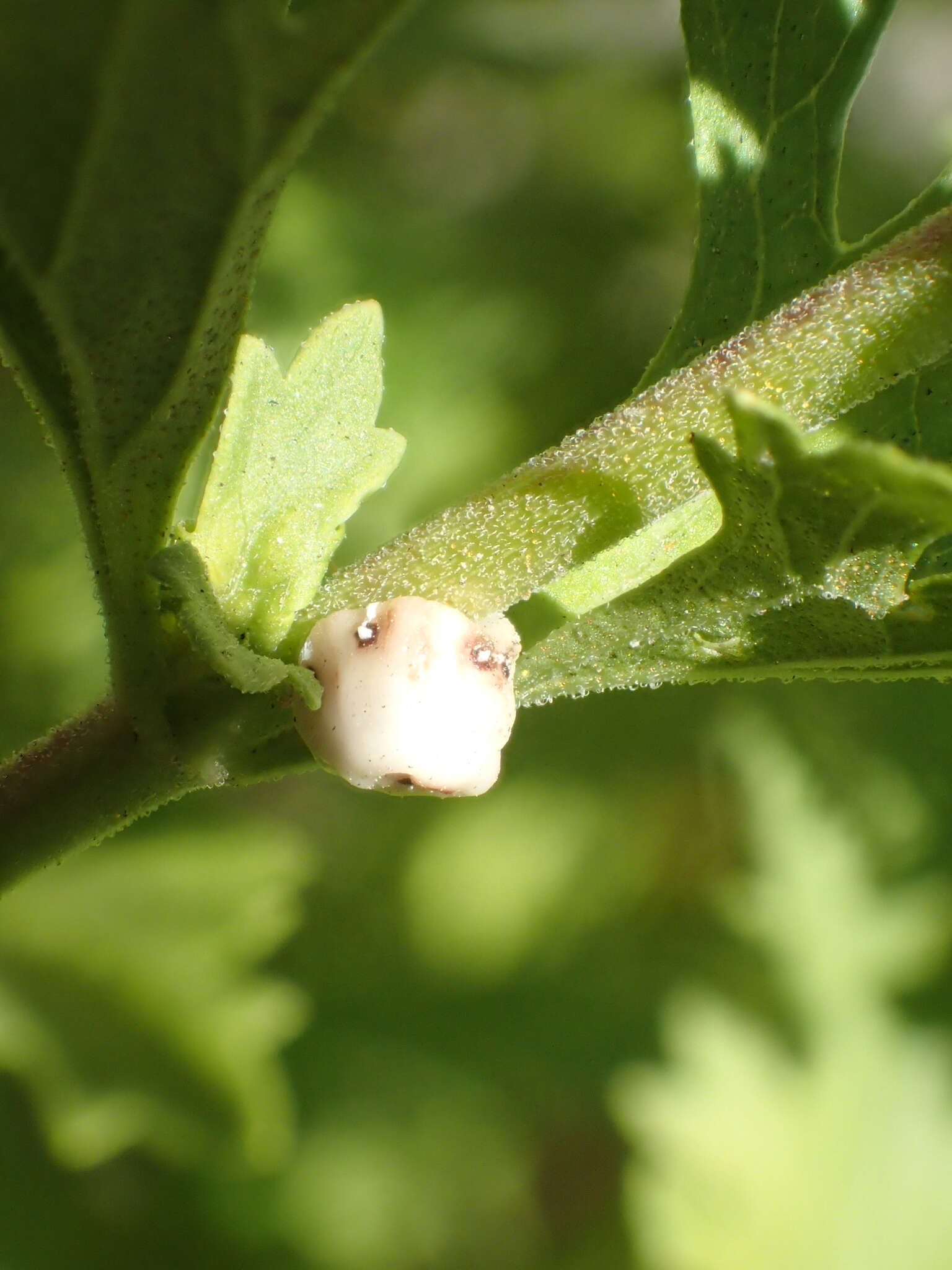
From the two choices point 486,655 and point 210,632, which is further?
point 486,655

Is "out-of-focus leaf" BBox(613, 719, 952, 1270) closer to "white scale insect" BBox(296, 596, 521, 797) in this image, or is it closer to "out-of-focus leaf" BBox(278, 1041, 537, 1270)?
"out-of-focus leaf" BBox(278, 1041, 537, 1270)

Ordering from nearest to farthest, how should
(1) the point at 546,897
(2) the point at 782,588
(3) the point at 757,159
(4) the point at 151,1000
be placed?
(2) the point at 782,588 < (3) the point at 757,159 < (4) the point at 151,1000 < (1) the point at 546,897

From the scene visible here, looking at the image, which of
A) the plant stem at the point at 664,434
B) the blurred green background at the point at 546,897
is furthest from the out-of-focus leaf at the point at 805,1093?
the plant stem at the point at 664,434

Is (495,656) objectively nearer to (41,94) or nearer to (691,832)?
(41,94)

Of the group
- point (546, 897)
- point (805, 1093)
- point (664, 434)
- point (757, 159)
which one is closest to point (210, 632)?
point (664, 434)

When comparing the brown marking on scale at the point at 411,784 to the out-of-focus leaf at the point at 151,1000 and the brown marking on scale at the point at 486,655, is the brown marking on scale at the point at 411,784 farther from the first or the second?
the out-of-focus leaf at the point at 151,1000

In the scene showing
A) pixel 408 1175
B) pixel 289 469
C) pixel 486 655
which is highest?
pixel 289 469

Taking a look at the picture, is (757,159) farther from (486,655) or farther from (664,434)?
(486,655)

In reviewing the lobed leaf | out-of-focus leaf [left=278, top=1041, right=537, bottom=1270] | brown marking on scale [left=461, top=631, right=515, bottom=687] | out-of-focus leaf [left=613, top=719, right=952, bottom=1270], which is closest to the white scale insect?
brown marking on scale [left=461, top=631, right=515, bottom=687]
